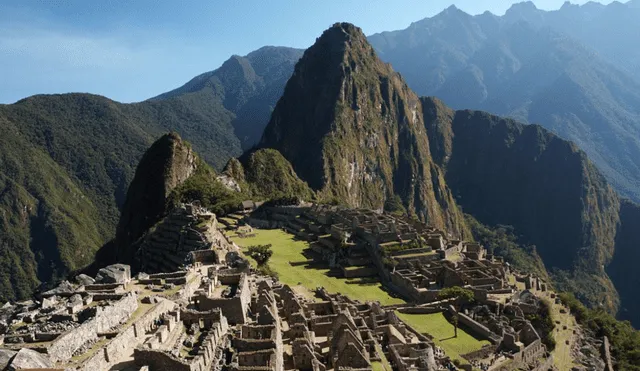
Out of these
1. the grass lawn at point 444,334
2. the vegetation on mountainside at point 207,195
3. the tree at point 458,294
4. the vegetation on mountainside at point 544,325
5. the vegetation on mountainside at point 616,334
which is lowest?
the vegetation on mountainside at point 616,334

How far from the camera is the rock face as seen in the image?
332 feet

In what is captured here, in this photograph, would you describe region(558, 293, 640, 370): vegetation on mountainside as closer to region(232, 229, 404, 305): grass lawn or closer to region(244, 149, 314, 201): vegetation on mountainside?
region(232, 229, 404, 305): grass lawn

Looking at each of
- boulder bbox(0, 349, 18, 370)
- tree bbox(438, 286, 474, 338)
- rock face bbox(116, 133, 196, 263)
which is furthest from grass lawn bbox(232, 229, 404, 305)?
rock face bbox(116, 133, 196, 263)

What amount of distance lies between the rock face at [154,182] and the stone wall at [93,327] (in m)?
76.8

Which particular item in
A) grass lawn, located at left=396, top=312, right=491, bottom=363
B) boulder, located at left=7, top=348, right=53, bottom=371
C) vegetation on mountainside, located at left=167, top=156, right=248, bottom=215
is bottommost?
grass lawn, located at left=396, top=312, right=491, bottom=363

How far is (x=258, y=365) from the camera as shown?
19141mm

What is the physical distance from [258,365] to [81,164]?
Answer: 6703 inches

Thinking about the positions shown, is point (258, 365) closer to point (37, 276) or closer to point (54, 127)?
point (37, 276)

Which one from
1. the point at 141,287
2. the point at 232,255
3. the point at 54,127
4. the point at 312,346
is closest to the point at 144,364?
the point at 312,346

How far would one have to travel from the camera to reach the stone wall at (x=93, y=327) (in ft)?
54.4

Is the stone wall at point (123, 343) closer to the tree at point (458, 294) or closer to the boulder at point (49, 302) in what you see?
the boulder at point (49, 302)

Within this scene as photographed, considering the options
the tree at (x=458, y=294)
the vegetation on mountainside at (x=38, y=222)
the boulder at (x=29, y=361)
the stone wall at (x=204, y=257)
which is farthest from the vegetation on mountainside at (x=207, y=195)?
the boulder at (x=29, y=361)

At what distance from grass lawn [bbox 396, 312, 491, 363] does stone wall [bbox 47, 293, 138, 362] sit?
21.9m

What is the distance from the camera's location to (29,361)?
14.9 m
